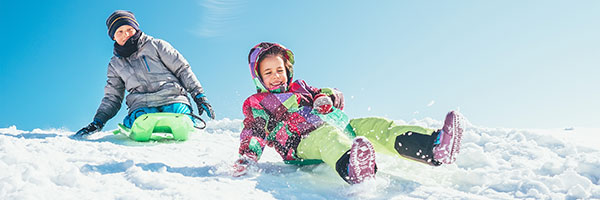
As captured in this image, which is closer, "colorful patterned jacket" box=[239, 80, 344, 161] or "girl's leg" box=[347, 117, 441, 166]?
"girl's leg" box=[347, 117, 441, 166]

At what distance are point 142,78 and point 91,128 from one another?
72cm

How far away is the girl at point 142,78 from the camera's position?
4180mm

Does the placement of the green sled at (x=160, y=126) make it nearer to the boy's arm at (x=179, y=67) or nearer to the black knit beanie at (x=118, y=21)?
the boy's arm at (x=179, y=67)

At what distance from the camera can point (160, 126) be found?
3992mm

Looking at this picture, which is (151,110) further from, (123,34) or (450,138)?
(450,138)

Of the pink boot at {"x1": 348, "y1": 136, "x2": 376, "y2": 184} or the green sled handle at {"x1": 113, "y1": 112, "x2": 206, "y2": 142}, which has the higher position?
the green sled handle at {"x1": 113, "y1": 112, "x2": 206, "y2": 142}

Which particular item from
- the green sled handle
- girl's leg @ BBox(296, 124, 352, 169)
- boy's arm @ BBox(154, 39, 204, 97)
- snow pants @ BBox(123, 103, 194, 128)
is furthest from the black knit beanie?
girl's leg @ BBox(296, 124, 352, 169)

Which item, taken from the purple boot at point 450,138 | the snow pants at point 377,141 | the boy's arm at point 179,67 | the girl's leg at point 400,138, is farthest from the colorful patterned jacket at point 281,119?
the boy's arm at point 179,67

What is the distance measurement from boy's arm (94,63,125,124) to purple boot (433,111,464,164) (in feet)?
12.0

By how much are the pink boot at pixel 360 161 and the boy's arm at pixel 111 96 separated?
3.38m

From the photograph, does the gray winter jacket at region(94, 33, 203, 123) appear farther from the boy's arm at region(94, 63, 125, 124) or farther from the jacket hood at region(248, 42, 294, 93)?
the jacket hood at region(248, 42, 294, 93)

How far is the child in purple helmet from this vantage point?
6.78 ft

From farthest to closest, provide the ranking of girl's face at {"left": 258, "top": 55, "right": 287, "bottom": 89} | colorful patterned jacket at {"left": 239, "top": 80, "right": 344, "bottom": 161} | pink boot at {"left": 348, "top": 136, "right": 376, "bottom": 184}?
girl's face at {"left": 258, "top": 55, "right": 287, "bottom": 89}, colorful patterned jacket at {"left": 239, "top": 80, "right": 344, "bottom": 161}, pink boot at {"left": 348, "top": 136, "right": 376, "bottom": 184}

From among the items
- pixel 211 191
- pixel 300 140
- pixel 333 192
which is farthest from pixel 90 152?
pixel 333 192
